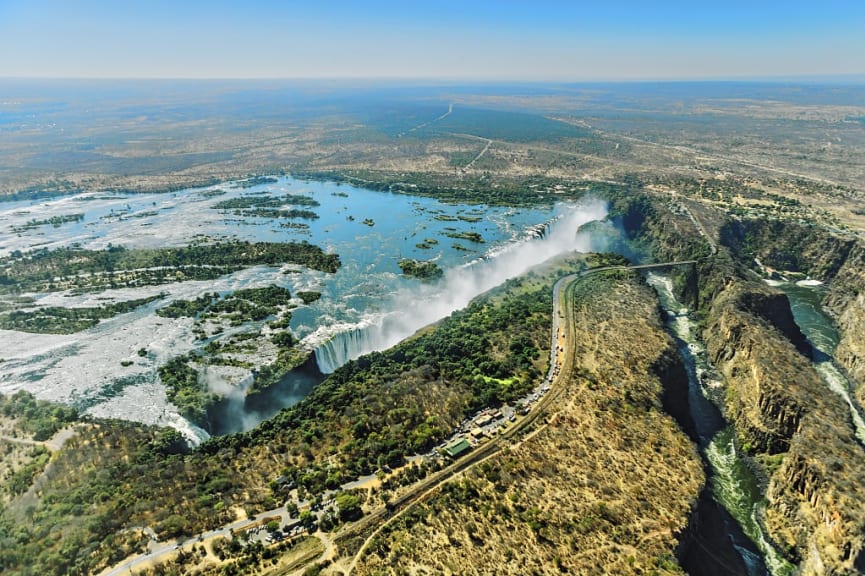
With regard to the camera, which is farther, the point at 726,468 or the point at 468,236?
the point at 468,236

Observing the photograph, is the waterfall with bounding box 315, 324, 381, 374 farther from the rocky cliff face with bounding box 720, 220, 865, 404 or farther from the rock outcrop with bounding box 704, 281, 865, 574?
the rocky cliff face with bounding box 720, 220, 865, 404

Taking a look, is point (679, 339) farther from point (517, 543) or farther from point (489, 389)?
point (517, 543)

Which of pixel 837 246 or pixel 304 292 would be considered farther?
pixel 837 246

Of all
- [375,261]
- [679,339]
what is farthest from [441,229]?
[679,339]

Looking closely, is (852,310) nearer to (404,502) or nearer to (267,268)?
(404,502)

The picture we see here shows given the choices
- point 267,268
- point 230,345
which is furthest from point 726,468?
point 267,268
